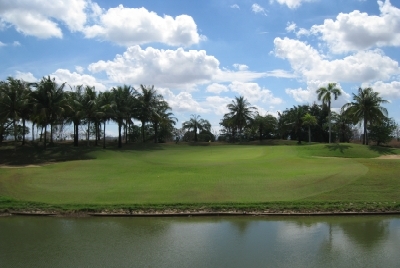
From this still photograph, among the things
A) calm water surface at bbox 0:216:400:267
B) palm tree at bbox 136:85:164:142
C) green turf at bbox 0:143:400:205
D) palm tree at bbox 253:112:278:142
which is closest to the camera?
calm water surface at bbox 0:216:400:267

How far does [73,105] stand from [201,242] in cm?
4368

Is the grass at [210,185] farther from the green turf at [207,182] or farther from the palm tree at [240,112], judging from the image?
the palm tree at [240,112]

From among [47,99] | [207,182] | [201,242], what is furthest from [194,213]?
[47,99]

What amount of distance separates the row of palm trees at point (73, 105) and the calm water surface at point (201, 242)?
29.4 meters

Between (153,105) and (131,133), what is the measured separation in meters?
19.3

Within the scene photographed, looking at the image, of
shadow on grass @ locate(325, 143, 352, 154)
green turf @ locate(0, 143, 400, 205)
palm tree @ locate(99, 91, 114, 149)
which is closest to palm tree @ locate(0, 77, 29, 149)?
palm tree @ locate(99, 91, 114, 149)

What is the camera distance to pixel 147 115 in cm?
6300

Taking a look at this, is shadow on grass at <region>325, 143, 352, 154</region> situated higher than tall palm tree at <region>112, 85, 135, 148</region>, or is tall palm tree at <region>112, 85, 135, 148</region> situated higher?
tall palm tree at <region>112, 85, 135, 148</region>

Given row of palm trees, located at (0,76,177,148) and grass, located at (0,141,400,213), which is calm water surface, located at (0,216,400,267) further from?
row of palm trees, located at (0,76,177,148)

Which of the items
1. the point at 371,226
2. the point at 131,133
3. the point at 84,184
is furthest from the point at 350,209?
the point at 131,133

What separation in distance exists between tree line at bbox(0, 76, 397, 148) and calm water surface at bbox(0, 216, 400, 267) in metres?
30.2

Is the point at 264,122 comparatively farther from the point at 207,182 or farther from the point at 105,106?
the point at 207,182

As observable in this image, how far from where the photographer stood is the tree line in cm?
4741

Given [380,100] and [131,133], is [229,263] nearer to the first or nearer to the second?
[380,100]
